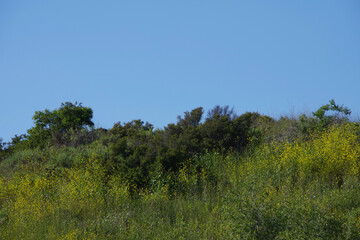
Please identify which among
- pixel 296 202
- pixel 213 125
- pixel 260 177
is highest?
pixel 213 125

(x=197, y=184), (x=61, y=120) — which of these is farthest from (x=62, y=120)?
(x=197, y=184)

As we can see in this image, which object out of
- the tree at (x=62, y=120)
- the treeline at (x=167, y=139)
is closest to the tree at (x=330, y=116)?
the treeline at (x=167, y=139)

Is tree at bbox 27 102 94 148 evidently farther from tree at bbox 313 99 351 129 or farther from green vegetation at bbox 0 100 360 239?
tree at bbox 313 99 351 129

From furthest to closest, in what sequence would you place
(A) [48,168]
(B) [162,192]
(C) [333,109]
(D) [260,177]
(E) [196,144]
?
(C) [333,109] → (A) [48,168] → (E) [196,144] → (B) [162,192] → (D) [260,177]

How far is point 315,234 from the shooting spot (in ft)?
26.6

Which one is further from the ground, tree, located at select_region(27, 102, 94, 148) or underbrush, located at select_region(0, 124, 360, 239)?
tree, located at select_region(27, 102, 94, 148)

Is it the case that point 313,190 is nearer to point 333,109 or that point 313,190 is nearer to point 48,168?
point 333,109

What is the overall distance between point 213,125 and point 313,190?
4.66 meters

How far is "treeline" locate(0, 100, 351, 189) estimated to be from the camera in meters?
12.9

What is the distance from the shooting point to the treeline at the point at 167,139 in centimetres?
1292

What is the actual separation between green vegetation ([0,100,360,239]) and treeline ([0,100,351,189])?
4 cm

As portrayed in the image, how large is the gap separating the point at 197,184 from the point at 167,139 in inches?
103

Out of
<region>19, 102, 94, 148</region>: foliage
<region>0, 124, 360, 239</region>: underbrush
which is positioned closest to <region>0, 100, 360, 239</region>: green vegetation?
<region>0, 124, 360, 239</region>: underbrush

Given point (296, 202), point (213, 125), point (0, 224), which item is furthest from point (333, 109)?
point (0, 224)
